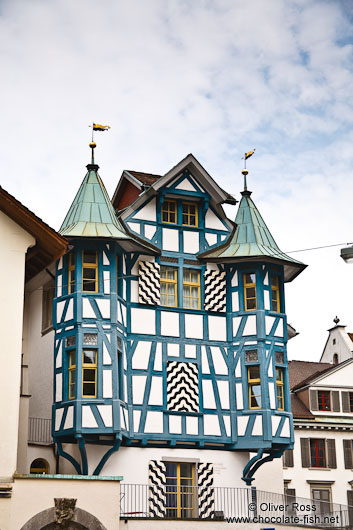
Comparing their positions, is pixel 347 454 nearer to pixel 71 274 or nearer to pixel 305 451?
pixel 305 451

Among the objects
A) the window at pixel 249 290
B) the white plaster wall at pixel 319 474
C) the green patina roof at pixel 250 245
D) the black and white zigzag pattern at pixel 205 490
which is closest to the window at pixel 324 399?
the white plaster wall at pixel 319 474

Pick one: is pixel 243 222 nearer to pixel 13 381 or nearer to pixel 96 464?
pixel 96 464

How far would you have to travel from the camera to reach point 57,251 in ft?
89.7

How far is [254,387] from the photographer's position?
1246 inches

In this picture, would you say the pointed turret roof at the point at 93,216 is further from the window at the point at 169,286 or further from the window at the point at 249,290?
the window at the point at 249,290

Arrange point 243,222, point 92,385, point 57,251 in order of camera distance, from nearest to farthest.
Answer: point 57,251 → point 92,385 → point 243,222

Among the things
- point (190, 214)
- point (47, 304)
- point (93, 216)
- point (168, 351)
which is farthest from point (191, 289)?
point (47, 304)

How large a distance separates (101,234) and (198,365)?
5388mm

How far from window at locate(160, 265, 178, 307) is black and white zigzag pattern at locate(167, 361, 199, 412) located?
207cm

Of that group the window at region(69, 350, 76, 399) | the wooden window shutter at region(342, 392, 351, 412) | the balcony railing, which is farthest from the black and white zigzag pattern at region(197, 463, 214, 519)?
the wooden window shutter at region(342, 392, 351, 412)

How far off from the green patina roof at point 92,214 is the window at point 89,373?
3702 millimetres

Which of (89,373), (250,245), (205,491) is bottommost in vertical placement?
(205,491)

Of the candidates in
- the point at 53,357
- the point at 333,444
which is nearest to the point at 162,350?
the point at 53,357

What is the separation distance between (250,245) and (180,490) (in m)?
8.40
